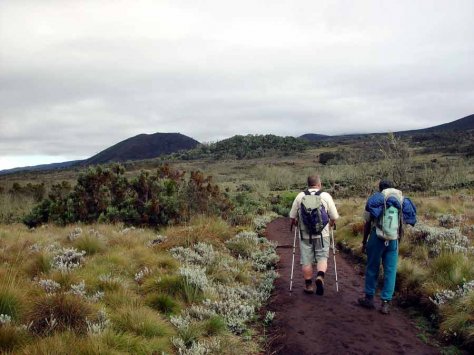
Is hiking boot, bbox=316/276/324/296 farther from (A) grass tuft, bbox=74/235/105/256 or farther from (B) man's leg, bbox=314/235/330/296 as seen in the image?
(A) grass tuft, bbox=74/235/105/256

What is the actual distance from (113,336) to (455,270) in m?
6.08

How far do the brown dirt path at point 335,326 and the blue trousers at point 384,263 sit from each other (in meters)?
0.39

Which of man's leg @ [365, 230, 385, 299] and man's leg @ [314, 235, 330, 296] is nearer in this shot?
man's leg @ [365, 230, 385, 299]

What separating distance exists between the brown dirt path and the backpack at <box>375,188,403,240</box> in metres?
1.37

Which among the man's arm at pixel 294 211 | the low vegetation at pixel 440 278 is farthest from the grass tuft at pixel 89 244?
the low vegetation at pixel 440 278

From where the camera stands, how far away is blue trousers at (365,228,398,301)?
7223mm

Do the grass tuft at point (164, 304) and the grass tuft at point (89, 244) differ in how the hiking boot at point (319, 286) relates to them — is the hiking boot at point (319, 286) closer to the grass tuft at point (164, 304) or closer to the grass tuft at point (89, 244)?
the grass tuft at point (164, 304)

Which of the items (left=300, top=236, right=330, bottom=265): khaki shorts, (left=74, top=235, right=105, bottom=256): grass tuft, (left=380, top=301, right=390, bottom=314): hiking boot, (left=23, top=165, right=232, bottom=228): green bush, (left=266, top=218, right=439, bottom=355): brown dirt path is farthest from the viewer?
(left=23, top=165, right=232, bottom=228): green bush

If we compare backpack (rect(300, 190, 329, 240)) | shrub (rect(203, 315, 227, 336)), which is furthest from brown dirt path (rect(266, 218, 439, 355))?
backpack (rect(300, 190, 329, 240))

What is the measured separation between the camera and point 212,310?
6.84 metres

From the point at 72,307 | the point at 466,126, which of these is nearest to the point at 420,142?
the point at 466,126

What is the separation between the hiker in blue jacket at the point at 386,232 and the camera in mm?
7172

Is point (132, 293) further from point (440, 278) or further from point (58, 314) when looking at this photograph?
point (440, 278)

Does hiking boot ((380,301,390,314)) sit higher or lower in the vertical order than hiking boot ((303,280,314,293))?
lower
